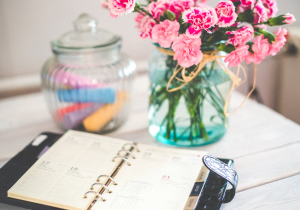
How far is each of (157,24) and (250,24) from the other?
200 millimetres

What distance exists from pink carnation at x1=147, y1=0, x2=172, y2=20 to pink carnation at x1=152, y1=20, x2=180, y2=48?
1.1 inches

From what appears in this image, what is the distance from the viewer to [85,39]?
791mm

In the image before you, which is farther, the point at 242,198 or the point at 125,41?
the point at 125,41

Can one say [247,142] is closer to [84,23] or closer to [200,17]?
[200,17]

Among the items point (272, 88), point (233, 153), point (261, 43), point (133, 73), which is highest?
point (261, 43)

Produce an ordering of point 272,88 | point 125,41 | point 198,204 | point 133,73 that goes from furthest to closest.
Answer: point 272,88
point 125,41
point 133,73
point 198,204

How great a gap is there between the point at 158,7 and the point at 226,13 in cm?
14

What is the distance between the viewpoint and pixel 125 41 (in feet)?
4.41

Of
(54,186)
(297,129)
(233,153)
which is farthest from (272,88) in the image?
(54,186)

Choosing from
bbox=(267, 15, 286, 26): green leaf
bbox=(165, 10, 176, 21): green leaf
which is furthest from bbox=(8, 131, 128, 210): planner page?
bbox=(267, 15, 286, 26): green leaf

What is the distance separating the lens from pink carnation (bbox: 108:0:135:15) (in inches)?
20.8

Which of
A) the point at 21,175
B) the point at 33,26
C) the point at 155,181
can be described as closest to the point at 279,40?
the point at 155,181

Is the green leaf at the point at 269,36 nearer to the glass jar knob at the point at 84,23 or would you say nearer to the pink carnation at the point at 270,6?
the pink carnation at the point at 270,6

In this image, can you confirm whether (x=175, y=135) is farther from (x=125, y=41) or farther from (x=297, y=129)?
(x=125, y=41)
